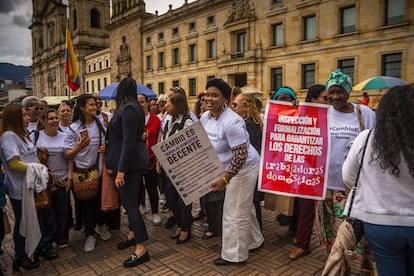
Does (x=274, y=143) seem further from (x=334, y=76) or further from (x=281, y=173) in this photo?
(x=334, y=76)

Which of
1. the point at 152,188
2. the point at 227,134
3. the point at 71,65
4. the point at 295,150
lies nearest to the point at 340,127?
the point at 295,150

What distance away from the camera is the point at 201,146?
3391mm

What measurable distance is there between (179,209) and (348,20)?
2078 centimetres

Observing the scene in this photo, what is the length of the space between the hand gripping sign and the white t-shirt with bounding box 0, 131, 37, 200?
141 centimetres

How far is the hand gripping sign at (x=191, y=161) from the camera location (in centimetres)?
337

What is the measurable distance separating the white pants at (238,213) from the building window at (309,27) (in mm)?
21484

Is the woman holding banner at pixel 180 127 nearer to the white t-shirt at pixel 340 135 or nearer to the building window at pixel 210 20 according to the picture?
the white t-shirt at pixel 340 135

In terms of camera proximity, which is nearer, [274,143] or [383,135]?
→ [383,135]

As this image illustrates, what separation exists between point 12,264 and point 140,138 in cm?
215

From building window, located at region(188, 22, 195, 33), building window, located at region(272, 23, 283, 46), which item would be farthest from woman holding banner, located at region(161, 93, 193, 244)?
building window, located at region(188, 22, 195, 33)

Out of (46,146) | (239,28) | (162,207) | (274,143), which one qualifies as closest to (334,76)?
(274,143)

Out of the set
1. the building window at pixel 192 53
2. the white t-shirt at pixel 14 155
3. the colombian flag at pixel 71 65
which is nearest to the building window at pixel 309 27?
the building window at pixel 192 53

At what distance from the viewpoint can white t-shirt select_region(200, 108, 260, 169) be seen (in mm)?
3305

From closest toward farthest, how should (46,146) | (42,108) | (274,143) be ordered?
(274,143)
(46,146)
(42,108)
